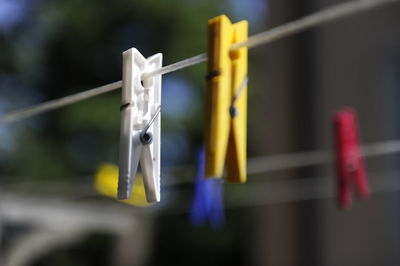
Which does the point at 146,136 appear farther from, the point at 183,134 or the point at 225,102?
the point at 183,134

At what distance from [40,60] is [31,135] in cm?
76

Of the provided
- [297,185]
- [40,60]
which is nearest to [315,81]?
[297,185]

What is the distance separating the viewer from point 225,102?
97 centimetres

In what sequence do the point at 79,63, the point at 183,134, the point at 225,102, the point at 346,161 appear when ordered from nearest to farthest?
the point at 225,102 → the point at 346,161 → the point at 183,134 → the point at 79,63

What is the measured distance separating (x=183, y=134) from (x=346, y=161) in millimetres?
4574

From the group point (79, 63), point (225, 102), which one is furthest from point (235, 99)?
point (79, 63)

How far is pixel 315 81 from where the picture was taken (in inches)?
149

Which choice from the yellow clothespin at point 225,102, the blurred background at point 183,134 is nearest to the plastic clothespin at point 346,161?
the yellow clothespin at point 225,102

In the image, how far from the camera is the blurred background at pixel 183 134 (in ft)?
11.8

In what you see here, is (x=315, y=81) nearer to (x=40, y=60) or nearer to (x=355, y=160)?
(x=355, y=160)

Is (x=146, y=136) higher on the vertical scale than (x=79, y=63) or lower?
lower

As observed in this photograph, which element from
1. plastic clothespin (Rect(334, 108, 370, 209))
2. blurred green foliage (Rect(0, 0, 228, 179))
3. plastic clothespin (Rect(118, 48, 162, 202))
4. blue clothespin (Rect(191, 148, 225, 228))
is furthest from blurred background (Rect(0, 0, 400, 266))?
plastic clothespin (Rect(118, 48, 162, 202))

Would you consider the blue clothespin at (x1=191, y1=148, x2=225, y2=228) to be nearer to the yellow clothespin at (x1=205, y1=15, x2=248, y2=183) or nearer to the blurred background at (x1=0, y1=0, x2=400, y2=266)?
the yellow clothespin at (x1=205, y1=15, x2=248, y2=183)

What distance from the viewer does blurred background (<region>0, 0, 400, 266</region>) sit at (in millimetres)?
3594
